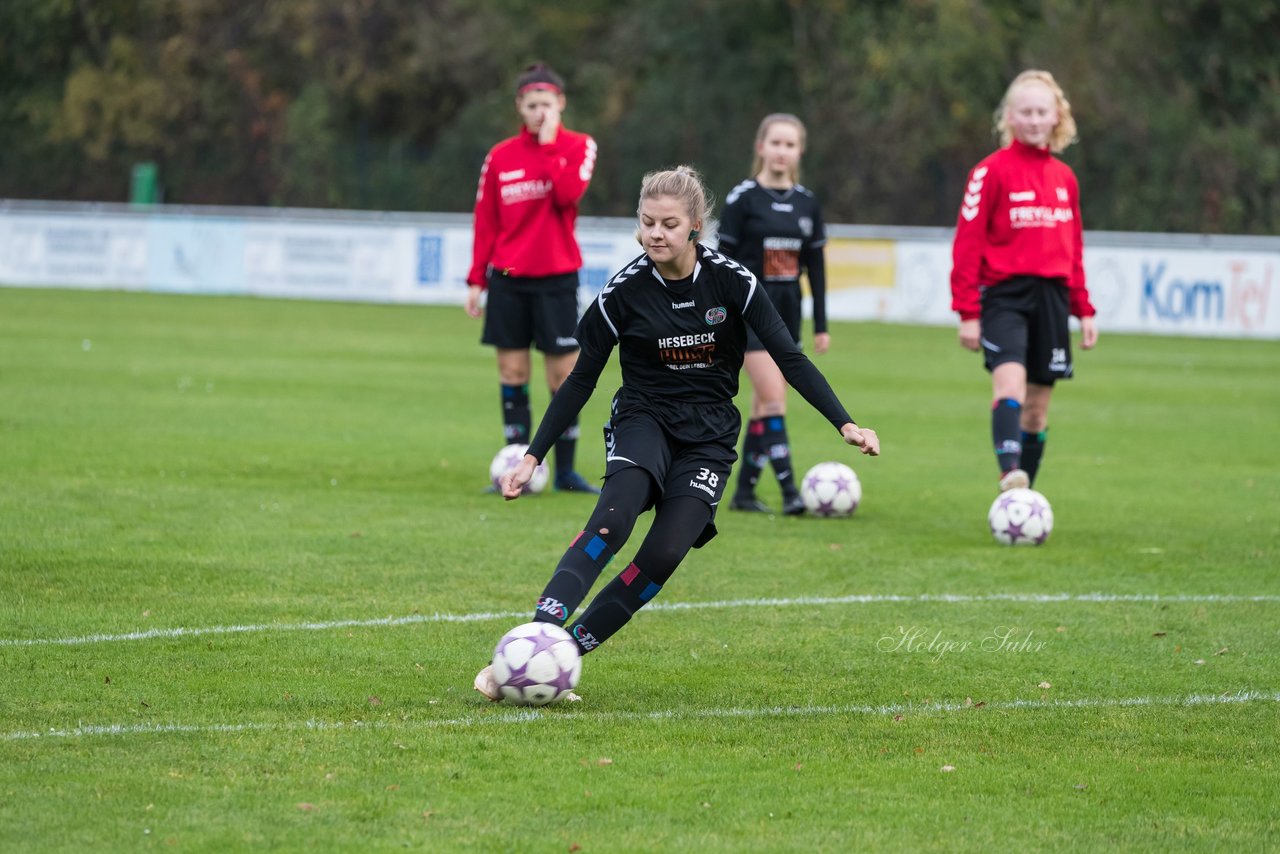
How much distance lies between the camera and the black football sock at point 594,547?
5.88 meters

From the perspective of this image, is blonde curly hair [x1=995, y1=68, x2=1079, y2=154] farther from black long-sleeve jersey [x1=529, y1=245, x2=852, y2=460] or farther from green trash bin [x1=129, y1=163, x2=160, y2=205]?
green trash bin [x1=129, y1=163, x2=160, y2=205]

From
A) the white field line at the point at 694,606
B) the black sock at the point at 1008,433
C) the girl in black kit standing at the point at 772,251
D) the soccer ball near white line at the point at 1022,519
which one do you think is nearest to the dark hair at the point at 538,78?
the girl in black kit standing at the point at 772,251

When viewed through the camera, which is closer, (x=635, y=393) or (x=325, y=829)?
(x=325, y=829)

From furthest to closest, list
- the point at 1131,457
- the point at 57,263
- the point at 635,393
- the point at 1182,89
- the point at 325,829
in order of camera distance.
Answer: the point at 1182,89
the point at 57,263
the point at 1131,457
the point at 635,393
the point at 325,829

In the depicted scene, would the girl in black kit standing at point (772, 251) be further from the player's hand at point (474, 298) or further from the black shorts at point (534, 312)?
the player's hand at point (474, 298)

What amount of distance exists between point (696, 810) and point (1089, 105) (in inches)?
1579

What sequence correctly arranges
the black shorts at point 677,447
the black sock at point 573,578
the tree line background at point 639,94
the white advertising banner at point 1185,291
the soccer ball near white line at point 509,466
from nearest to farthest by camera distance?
the black sock at point 573,578 < the black shorts at point 677,447 < the soccer ball near white line at point 509,466 < the white advertising banner at point 1185,291 < the tree line background at point 639,94

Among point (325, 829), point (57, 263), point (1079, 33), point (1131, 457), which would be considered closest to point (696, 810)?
point (325, 829)

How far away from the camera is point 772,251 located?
10.7 meters

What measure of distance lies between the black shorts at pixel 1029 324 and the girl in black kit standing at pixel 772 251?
1074mm

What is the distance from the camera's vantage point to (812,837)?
4.57 meters

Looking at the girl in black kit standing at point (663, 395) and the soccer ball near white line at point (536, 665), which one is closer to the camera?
the soccer ball near white line at point (536, 665)

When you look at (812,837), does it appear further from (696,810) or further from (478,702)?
(478,702)

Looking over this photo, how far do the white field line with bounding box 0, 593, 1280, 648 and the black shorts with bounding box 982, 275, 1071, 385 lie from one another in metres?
2.04
